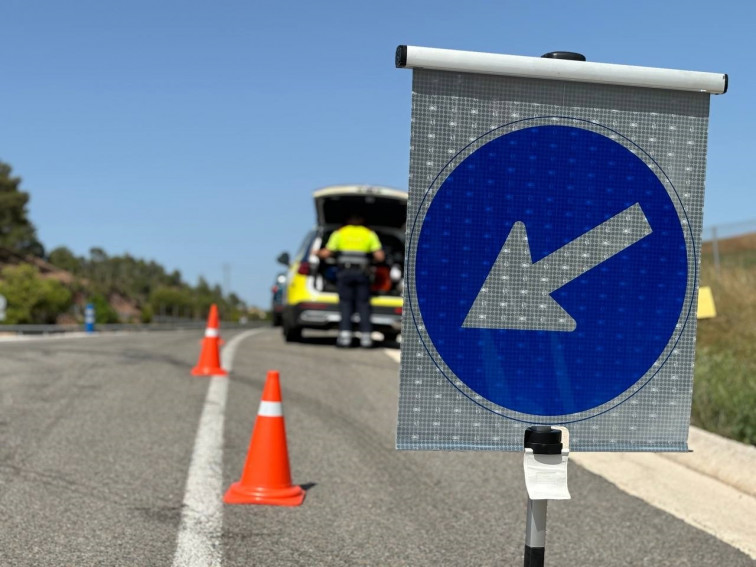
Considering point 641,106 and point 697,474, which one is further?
point 697,474

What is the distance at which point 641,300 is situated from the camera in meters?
2.76

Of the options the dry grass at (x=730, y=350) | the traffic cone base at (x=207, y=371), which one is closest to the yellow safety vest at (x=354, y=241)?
the traffic cone base at (x=207, y=371)

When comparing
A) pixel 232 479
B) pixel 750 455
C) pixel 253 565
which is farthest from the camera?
pixel 750 455

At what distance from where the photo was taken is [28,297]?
73938 millimetres

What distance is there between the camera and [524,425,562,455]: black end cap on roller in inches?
104

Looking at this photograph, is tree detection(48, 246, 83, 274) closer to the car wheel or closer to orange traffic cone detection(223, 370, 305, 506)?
the car wheel

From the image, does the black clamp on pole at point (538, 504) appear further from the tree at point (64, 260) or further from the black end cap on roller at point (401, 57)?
the tree at point (64, 260)

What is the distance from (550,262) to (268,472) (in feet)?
9.75

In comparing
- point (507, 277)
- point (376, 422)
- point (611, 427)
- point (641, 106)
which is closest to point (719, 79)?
point (641, 106)

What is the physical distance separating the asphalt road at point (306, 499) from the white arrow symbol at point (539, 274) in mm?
1817

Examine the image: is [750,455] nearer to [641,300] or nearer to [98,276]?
[641,300]

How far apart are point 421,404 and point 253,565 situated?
5.53 feet

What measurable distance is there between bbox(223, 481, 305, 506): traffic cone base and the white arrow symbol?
283 cm

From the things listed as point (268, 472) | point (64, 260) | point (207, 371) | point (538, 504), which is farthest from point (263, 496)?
point (64, 260)
